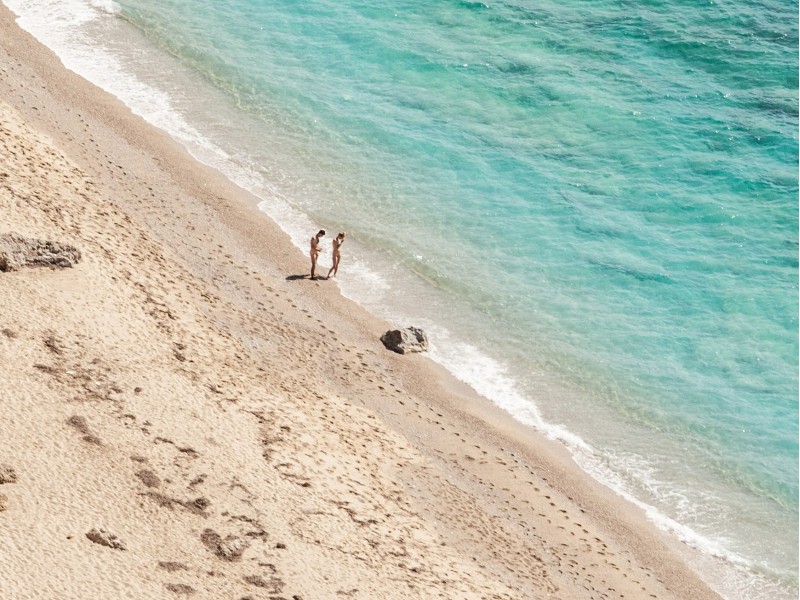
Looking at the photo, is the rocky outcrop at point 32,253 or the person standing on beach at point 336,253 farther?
the person standing on beach at point 336,253

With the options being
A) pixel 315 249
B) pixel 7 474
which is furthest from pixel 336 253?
pixel 7 474

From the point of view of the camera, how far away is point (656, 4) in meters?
46.7

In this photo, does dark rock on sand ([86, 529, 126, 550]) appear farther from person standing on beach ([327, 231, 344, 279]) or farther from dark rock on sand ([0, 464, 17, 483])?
person standing on beach ([327, 231, 344, 279])

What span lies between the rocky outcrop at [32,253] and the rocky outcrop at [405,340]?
24.9 feet

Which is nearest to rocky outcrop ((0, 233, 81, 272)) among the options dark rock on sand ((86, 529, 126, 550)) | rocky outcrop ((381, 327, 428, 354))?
rocky outcrop ((381, 327, 428, 354))

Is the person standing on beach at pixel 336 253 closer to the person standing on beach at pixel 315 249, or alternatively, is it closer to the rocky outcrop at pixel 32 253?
the person standing on beach at pixel 315 249

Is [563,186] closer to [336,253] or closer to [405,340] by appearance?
[336,253]

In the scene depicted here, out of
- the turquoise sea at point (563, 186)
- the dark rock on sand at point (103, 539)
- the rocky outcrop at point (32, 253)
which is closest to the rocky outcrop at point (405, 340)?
the turquoise sea at point (563, 186)

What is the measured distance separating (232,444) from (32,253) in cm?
Answer: 643

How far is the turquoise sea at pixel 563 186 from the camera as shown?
25.6 metres

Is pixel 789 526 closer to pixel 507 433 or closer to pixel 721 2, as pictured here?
pixel 507 433

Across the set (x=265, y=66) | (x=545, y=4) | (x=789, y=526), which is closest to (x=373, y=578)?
(x=789, y=526)

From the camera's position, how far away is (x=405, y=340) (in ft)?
84.0

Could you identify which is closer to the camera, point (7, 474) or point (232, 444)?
point (7, 474)
